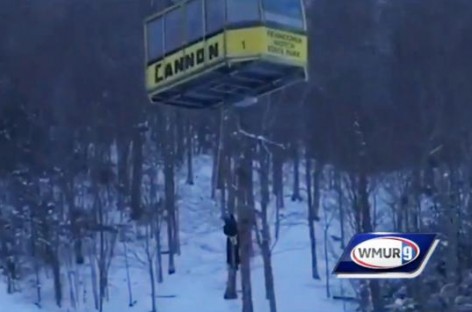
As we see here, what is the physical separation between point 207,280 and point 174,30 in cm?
1950

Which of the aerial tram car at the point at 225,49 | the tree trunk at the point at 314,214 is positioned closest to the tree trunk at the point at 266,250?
the tree trunk at the point at 314,214

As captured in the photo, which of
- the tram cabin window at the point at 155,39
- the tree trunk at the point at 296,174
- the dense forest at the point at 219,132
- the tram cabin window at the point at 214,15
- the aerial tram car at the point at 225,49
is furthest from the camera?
the tree trunk at the point at 296,174

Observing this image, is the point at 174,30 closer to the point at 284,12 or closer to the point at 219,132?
the point at 284,12

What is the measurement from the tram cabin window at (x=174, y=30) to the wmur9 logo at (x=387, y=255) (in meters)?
4.54

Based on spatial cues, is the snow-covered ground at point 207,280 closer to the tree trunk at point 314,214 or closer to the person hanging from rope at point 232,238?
the tree trunk at point 314,214

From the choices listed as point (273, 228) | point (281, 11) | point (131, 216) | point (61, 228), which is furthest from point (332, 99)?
point (281, 11)

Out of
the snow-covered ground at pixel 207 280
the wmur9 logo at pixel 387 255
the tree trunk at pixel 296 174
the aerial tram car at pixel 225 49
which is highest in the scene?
the aerial tram car at pixel 225 49

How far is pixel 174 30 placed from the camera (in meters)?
16.5

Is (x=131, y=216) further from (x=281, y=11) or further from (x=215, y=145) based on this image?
(x=281, y=11)

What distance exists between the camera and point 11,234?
115ft

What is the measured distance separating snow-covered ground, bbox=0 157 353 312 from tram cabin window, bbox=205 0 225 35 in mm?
17483

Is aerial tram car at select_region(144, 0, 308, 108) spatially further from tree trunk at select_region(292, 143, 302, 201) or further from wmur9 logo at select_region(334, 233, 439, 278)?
tree trunk at select_region(292, 143, 302, 201)

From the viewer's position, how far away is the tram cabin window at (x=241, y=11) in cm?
1602

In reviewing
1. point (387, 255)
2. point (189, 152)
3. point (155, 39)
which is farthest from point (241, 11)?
point (189, 152)
